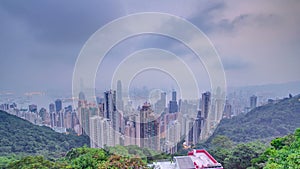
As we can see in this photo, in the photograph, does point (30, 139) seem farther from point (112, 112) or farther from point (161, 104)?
point (161, 104)

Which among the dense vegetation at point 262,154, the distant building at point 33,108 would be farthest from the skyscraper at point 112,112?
the distant building at point 33,108

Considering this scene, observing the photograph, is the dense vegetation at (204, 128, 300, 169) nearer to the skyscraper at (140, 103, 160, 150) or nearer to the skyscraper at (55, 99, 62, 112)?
the skyscraper at (140, 103, 160, 150)

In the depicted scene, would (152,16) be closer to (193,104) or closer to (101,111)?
(193,104)

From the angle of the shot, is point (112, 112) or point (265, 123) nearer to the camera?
point (112, 112)

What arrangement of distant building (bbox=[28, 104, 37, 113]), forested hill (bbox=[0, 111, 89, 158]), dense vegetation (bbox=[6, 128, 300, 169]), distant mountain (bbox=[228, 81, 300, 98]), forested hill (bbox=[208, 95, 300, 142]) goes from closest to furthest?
dense vegetation (bbox=[6, 128, 300, 169])
distant building (bbox=[28, 104, 37, 113])
forested hill (bbox=[0, 111, 89, 158])
distant mountain (bbox=[228, 81, 300, 98])
forested hill (bbox=[208, 95, 300, 142])

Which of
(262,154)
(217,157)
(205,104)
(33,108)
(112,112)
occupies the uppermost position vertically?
(205,104)

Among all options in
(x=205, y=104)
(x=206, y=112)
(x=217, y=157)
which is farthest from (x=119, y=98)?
(x=217, y=157)

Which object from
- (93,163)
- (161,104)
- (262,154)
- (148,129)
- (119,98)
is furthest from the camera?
(148,129)

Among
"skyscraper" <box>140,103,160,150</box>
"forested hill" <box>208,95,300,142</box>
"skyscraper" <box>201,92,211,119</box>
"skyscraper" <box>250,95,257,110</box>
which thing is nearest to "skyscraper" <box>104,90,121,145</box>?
A: "skyscraper" <box>140,103,160,150</box>
